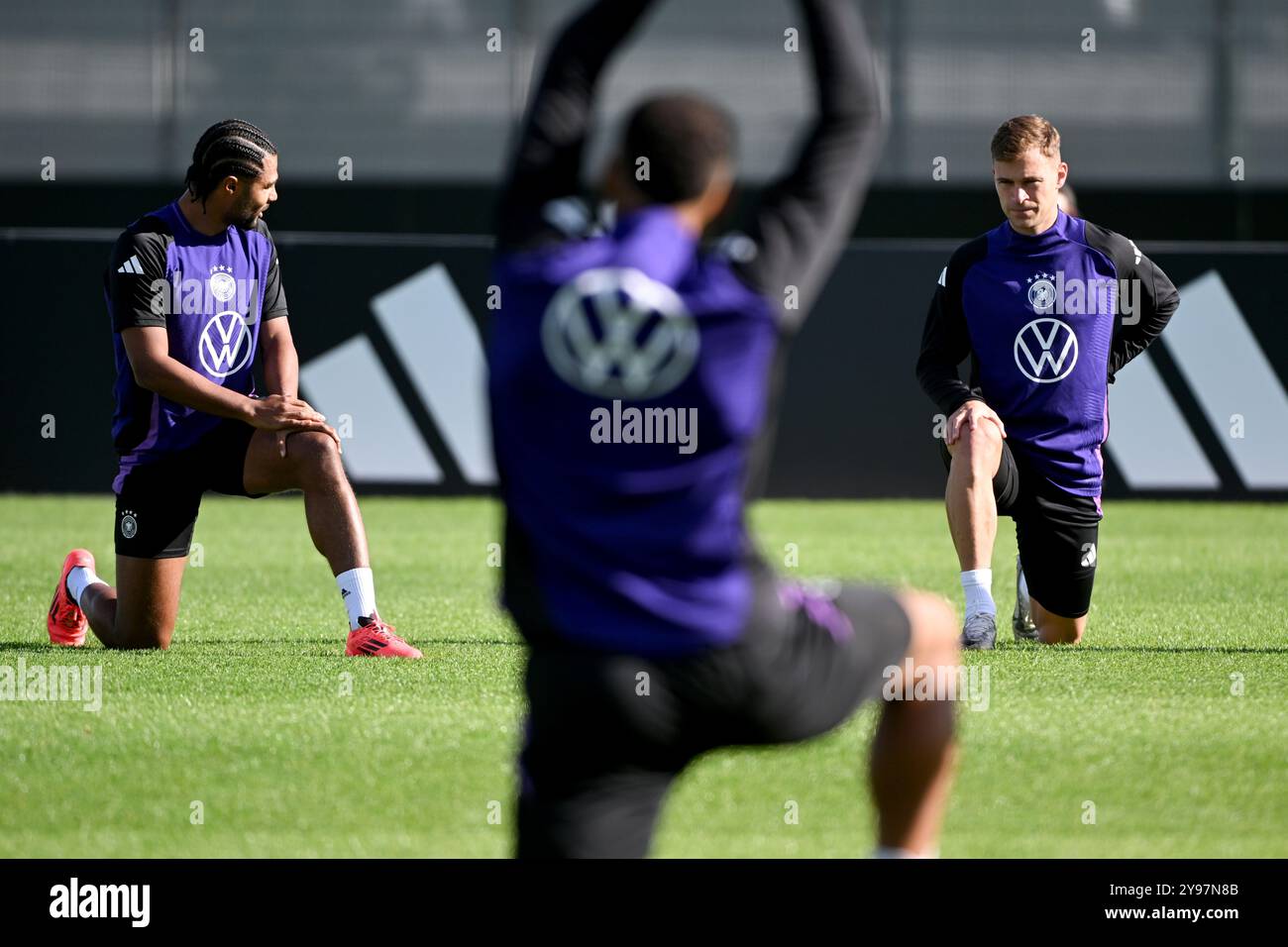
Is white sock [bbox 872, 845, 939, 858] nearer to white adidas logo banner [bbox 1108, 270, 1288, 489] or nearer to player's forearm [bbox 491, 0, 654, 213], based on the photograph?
player's forearm [bbox 491, 0, 654, 213]

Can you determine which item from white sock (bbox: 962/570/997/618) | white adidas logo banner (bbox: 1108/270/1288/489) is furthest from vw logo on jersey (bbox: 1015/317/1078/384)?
white adidas logo banner (bbox: 1108/270/1288/489)

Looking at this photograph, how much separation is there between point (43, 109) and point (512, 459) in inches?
614

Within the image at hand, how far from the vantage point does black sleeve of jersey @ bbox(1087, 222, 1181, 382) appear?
7414mm

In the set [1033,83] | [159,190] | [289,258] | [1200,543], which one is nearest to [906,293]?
[1033,83]

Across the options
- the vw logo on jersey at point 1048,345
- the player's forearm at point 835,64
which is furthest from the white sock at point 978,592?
the player's forearm at point 835,64

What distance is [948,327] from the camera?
24.3ft

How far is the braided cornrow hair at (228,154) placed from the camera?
675cm

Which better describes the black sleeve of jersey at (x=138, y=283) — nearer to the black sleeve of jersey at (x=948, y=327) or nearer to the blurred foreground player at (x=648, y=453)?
the black sleeve of jersey at (x=948, y=327)

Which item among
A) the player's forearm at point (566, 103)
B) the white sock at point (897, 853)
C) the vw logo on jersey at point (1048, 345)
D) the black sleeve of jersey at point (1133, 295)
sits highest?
the player's forearm at point (566, 103)

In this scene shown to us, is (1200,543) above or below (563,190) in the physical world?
below

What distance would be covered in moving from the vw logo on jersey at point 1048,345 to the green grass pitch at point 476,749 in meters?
1.20

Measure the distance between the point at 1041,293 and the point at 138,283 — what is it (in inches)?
146

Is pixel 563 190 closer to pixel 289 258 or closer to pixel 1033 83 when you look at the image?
pixel 289 258
